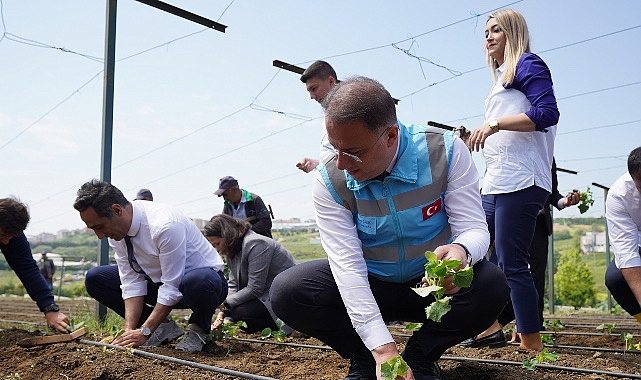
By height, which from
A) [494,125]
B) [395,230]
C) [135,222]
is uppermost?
[494,125]

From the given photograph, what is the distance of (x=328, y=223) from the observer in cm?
221

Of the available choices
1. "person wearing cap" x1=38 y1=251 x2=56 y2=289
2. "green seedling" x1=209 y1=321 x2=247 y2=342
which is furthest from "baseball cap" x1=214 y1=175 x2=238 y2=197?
"person wearing cap" x1=38 y1=251 x2=56 y2=289

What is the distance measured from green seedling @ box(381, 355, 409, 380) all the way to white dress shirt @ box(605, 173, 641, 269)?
176 cm

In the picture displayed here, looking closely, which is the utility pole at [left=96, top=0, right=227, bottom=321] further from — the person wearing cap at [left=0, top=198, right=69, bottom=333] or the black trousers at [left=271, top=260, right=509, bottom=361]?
the black trousers at [left=271, top=260, right=509, bottom=361]

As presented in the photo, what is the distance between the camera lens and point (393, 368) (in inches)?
72.3

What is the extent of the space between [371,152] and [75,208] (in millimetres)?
2158

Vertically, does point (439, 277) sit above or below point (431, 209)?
below

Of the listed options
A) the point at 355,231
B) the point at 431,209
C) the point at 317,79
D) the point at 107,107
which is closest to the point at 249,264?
the point at 317,79

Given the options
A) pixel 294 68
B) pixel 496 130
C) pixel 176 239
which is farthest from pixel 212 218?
pixel 294 68

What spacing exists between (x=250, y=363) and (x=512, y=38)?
6.61 ft

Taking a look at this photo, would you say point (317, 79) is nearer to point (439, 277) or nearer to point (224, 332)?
point (224, 332)

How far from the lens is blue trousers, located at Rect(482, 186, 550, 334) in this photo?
9.80 feet

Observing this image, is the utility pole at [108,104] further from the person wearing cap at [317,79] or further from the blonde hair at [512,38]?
the blonde hair at [512,38]

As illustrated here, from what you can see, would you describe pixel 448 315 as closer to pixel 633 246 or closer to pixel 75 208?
pixel 633 246
